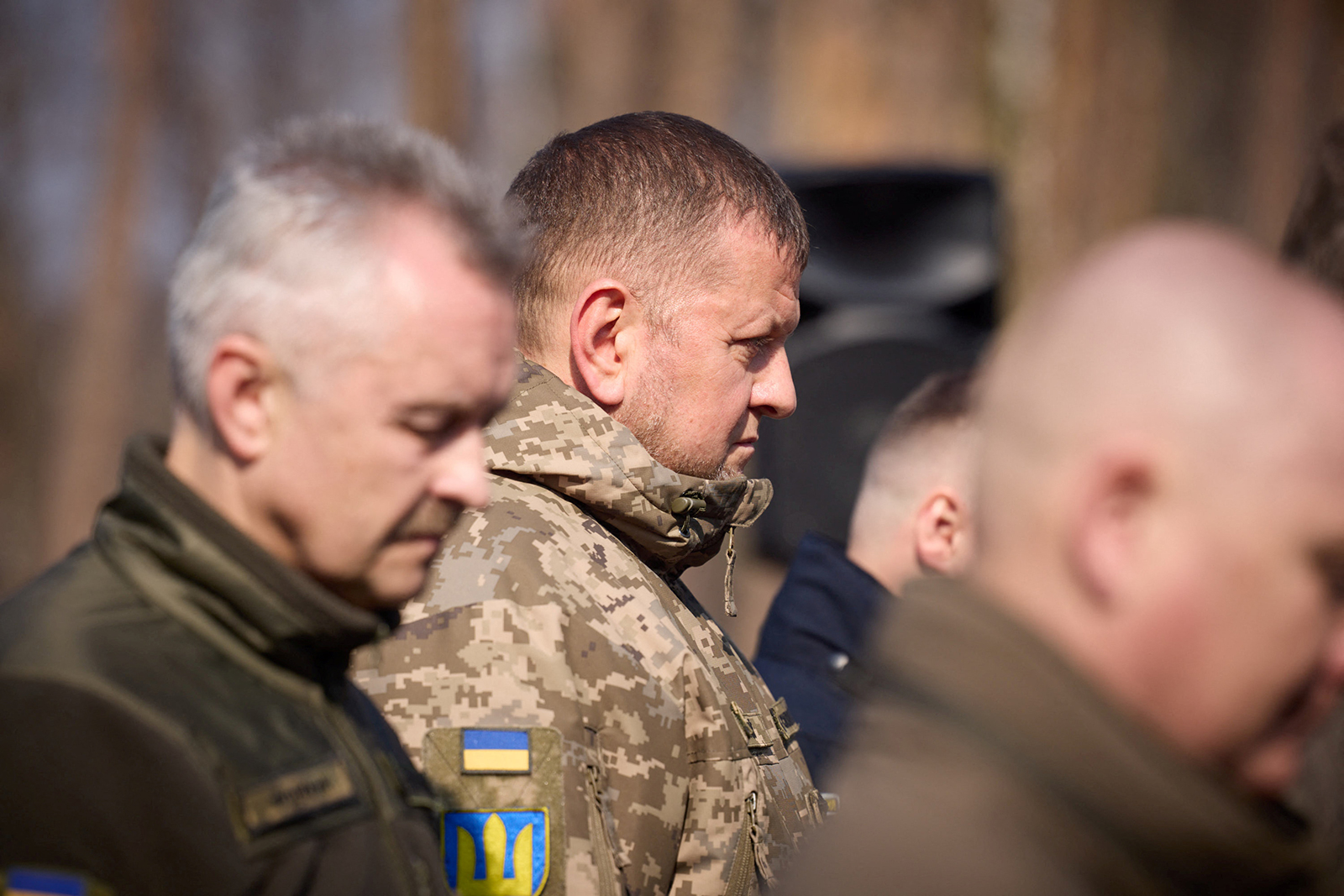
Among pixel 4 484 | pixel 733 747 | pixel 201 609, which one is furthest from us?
pixel 4 484

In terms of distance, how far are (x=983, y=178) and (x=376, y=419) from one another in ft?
16.2

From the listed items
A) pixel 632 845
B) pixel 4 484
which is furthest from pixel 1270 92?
pixel 4 484

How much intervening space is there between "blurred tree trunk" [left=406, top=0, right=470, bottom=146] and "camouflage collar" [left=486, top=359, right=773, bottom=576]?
6.59 metres

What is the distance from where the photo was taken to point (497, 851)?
58.8 inches

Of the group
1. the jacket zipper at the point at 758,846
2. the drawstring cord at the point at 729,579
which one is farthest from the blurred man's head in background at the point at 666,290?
the jacket zipper at the point at 758,846

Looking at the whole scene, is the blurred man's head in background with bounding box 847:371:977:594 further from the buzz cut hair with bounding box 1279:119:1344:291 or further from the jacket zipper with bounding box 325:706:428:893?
the jacket zipper with bounding box 325:706:428:893

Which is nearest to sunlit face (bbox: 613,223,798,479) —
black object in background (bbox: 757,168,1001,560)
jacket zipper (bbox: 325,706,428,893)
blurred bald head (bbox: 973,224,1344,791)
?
jacket zipper (bbox: 325,706,428,893)

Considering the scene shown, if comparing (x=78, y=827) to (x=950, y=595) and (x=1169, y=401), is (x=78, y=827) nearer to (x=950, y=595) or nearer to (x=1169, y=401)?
(x=950, y=595)

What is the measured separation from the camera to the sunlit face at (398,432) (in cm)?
112

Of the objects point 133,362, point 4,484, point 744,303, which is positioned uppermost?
point 744,303

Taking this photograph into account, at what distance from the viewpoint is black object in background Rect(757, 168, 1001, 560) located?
5355mm

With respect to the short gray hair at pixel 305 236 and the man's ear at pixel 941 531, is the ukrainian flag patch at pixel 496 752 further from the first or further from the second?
the man's ear at pixel 941 531

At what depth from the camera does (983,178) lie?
223 inches

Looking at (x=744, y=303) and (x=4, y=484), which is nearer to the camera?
(x=744, y=303)
